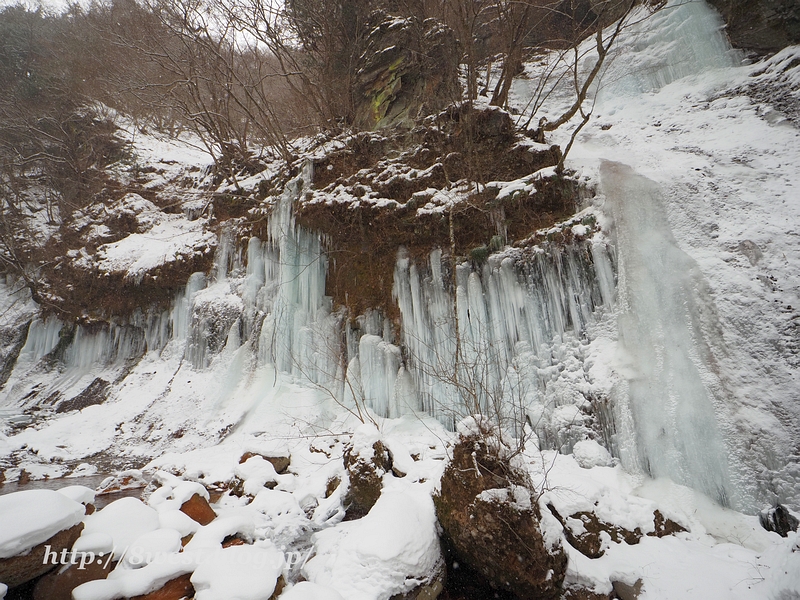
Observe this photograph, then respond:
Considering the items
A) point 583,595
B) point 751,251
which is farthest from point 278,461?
point 751,251

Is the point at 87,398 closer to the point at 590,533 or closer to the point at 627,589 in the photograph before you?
the point at 590,533

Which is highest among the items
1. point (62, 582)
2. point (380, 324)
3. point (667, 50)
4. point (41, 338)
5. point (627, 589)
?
point (667, 50)

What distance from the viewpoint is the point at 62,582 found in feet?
Result: 8.43

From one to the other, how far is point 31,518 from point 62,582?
50 centimetres

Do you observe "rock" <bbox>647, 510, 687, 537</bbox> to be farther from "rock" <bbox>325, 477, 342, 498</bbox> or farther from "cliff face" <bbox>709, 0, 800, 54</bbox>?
"cliff face" <bbox>709, 0, 800, 54</bbox>

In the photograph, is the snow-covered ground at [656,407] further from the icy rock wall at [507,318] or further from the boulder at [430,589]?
the icy rock wall at [507,318]

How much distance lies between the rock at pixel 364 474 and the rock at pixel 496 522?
1169mm

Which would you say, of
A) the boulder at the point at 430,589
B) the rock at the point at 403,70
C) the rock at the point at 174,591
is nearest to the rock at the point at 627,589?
the boulder at the point at 430,589

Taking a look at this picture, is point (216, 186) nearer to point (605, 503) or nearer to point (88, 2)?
point (605, 503)

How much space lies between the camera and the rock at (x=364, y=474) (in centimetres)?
463

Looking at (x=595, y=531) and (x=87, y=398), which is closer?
(x=595, y=531)

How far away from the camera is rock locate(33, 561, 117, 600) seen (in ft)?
8.34

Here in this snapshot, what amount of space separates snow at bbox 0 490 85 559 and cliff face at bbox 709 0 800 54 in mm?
11623

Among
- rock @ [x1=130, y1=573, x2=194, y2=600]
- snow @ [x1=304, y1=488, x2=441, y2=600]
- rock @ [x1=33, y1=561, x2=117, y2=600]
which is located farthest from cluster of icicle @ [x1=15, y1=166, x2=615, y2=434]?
rock @ [x1=33, y1=561, x2=117, y2=600]
